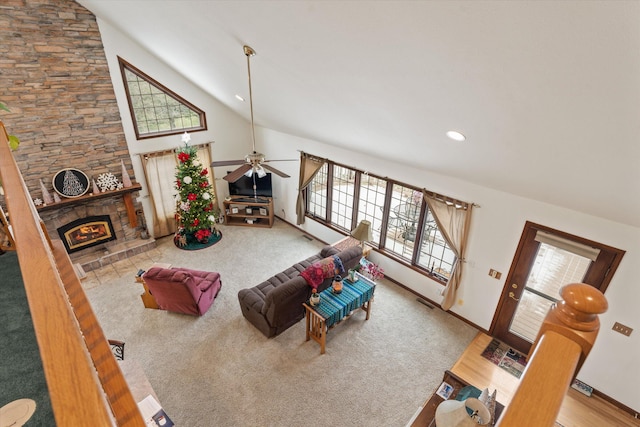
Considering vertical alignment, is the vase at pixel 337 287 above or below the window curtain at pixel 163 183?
below

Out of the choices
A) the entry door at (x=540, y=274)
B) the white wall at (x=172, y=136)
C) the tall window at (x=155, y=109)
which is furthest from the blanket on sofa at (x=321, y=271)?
the tall window at (x=155, y=109)

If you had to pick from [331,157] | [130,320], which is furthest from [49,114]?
[331,157]

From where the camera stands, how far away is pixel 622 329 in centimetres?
380

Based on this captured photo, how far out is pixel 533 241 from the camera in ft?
14.0

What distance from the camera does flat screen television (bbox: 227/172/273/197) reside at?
25.6ft

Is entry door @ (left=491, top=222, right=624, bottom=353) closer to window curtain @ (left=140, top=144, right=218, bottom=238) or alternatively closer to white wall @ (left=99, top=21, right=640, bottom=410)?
white wall @ (left=99, top=21, right=640, bottom=410)

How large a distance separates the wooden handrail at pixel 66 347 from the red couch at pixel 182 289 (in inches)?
141

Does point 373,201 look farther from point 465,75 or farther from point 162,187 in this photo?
point 162,187

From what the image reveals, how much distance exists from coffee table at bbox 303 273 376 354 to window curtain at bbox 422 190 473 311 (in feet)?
4.29

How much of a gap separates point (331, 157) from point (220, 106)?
9.82 feet

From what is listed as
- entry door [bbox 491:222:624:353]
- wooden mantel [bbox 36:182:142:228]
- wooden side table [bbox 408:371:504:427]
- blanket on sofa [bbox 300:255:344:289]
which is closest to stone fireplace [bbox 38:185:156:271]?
wooden mantel [bbox 36:182:142:228]

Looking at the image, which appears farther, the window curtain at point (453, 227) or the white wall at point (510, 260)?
the window curtain at point (453, 227)

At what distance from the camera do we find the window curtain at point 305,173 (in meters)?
6.83

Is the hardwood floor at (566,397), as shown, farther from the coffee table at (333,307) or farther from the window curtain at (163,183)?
the window curtain at (163,183)
